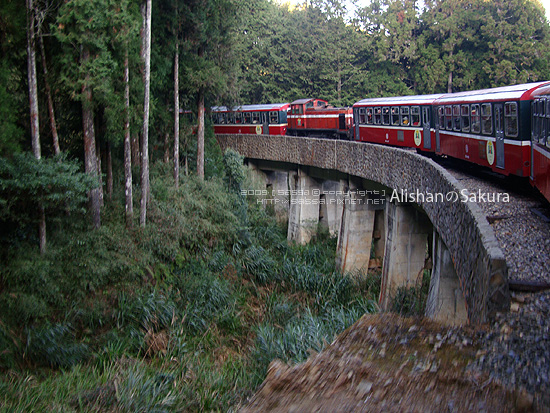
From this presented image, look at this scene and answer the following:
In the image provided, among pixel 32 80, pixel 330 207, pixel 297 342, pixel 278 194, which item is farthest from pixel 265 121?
pixel 297 342

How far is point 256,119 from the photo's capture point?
33031 mm

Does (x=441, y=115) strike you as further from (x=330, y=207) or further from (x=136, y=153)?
(x=136, y=153)

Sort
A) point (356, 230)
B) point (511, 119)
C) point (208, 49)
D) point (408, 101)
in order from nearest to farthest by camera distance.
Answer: point (511, 119) < point (356, 230) < point (408, 101) < point (208, 49)

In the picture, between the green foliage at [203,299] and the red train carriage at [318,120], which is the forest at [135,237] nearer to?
the green foliage at [203,299]

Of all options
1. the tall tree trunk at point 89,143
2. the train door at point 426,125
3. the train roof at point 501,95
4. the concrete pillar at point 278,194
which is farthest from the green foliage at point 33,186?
the concrete pillar at point 278,194

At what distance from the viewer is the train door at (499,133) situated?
12516 mm

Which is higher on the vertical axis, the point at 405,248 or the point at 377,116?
the point at 377,116

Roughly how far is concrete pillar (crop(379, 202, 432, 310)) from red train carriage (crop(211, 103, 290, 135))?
17.2 m

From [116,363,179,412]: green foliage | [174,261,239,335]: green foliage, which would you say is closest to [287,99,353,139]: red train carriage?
[174,261,239,335]: green foliage

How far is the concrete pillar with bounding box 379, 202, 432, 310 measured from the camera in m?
15.4

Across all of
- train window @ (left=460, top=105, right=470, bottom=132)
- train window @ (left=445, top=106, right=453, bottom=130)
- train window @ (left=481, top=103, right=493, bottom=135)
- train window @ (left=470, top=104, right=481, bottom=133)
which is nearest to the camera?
train window @ (left=481, top=103, right=493, bottom=135)

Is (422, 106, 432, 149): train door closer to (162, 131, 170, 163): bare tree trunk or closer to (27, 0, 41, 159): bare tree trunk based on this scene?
(162, 131, 170, 163): bare tree trunk

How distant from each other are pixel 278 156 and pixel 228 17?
698 cm

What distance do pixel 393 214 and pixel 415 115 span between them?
553 cm
